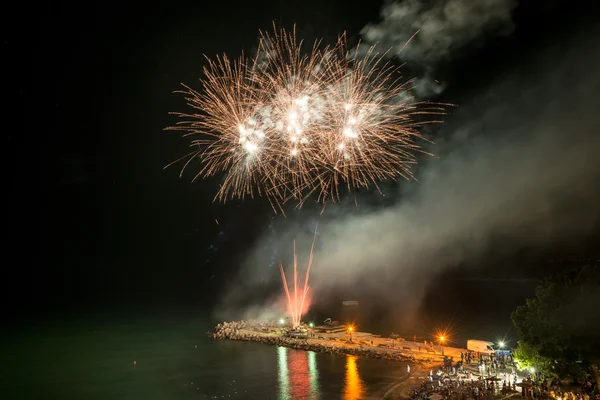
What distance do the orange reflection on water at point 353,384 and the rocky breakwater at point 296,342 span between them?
2059 millimetres

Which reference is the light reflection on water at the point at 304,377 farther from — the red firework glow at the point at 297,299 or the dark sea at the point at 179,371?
the red firework glow at the point at 297,299

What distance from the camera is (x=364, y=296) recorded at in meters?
73.7

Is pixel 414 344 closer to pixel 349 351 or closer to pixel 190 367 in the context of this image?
pixel 349 351

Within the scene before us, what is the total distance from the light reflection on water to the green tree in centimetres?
786

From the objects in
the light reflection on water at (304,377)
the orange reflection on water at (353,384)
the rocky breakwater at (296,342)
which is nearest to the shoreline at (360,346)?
the rocky breakwater at (296,342)

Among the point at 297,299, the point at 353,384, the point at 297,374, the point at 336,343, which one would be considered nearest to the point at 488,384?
the point at 353,384

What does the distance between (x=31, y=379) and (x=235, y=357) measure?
12.1 m

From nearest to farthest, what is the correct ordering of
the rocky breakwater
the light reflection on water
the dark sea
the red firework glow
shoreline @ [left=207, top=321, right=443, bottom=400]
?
the light reflection on water → shoreline @ [left=207, top=321, right=443, bottom=400] → the dark sea → the rocky breakwater → the red firework glow

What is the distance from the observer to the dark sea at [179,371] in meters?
22.2

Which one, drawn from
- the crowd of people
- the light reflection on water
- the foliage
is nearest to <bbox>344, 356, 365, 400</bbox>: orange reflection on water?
the light reflection on water

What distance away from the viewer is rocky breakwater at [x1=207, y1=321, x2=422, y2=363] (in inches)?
1076

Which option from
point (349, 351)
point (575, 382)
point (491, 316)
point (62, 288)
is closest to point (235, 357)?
point (349, 351)

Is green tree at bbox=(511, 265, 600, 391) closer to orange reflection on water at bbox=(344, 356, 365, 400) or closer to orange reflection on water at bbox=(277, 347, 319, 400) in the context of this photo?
orange reflection on water at bbox=(344, 356, 365, 400)

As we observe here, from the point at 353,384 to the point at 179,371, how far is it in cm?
1096
